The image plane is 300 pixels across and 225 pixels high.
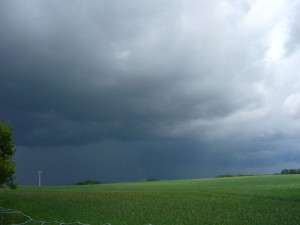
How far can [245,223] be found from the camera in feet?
72.5

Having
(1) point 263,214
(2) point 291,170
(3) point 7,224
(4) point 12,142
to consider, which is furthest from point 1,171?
(2) point 291,170

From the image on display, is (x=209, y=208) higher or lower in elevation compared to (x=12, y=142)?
lower

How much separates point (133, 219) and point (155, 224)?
2.01 m

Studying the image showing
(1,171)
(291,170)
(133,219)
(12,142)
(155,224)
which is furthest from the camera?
(291,170)

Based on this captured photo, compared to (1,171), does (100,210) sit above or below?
below

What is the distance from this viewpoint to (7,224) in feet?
73.3

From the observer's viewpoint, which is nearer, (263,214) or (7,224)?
(7,224)

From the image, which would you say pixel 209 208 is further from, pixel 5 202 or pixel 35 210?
pixel 5 202

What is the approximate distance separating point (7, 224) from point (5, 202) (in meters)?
11.1

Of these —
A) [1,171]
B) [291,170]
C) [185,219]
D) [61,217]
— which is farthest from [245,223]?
[291,170]

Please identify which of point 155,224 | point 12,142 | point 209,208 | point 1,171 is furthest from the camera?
point 209,208

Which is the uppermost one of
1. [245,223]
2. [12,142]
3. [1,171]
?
[12,142]

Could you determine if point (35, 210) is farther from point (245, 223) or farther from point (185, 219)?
point (245, 223)

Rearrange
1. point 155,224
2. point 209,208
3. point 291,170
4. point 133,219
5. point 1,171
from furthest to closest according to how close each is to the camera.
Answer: point 291,170
point 209,208
point 1,171
point 133,219
point 155,224
